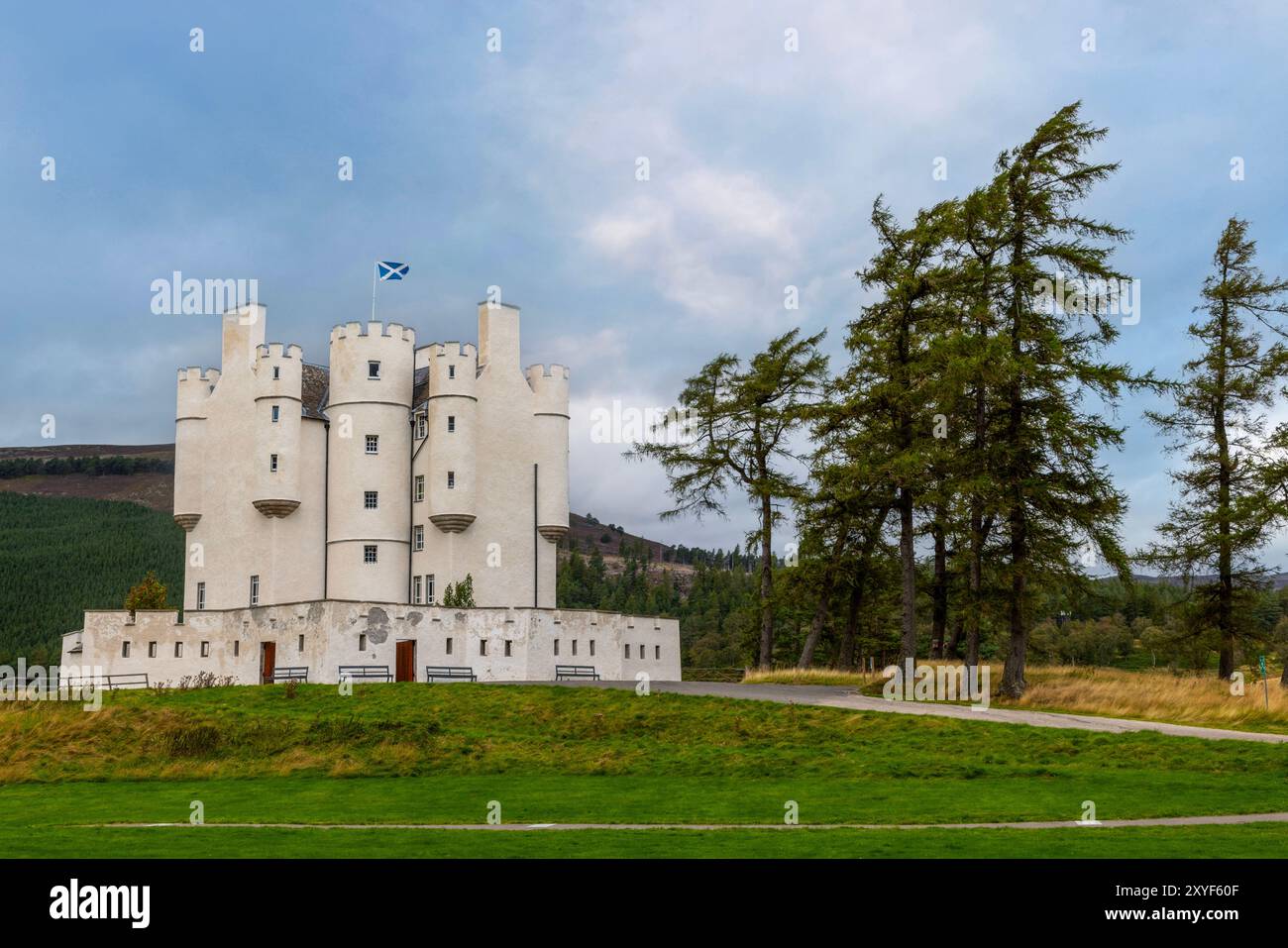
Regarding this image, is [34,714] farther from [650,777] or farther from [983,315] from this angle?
[983,315]

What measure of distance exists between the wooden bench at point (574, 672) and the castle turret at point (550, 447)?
9.17 m

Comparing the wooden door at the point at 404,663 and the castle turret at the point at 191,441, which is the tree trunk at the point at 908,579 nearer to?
the wooden door at the point at 404,663

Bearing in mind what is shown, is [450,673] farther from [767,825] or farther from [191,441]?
[767,825]

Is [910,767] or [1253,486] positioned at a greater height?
[1253,486]

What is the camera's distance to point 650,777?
1080 inches

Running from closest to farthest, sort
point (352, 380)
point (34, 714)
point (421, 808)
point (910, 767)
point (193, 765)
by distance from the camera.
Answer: point (421, 808)
point (910, 767)
point (193, 765)
point (34, 714)
point (352, 380)

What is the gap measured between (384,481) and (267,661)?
39.3 ft

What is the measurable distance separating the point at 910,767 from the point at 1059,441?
1556 cm

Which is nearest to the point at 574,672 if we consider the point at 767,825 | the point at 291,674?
the point at 291,674

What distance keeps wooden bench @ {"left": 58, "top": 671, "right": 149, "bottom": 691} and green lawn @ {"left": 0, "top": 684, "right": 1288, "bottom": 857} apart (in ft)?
34.3

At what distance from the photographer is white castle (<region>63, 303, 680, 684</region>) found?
194 feet

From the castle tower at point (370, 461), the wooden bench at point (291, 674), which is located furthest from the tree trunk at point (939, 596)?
the wooden bench at point (291, 674)
